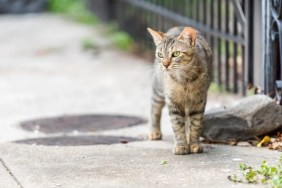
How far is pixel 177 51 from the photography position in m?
6.80

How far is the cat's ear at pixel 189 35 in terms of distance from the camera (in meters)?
6.77

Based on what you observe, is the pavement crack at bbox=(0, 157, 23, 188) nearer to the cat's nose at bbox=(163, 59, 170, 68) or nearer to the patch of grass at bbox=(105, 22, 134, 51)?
the cat's nose at bbox=(163, 59, 170, 68)

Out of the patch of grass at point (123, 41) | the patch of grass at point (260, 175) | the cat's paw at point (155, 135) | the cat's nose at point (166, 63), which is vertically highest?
the cat's nose at point (166, 63)

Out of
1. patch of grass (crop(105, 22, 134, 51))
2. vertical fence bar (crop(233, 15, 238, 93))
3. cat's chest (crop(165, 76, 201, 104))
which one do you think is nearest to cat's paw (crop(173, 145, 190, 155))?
cat's chest (crop(165, 76, 201, 104))

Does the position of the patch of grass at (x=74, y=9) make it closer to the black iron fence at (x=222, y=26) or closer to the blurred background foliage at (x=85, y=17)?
the blurred background foliage at (x=85, y=17)

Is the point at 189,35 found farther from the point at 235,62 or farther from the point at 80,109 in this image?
the point at 80,109

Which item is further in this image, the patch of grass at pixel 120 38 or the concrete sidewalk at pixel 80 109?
the patch of grass at pixel 120 38

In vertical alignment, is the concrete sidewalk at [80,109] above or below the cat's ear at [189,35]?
below

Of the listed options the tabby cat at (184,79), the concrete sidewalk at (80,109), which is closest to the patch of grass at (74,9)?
the concrete sidewalk at (80,109)

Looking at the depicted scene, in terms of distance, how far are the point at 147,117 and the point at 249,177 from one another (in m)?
3.93

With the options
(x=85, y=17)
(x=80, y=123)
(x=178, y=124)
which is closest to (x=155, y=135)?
(x=178, y=124)

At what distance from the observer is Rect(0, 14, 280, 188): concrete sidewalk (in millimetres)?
6086

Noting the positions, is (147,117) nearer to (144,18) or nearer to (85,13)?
(144,18)

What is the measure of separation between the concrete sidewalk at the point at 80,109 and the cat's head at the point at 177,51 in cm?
74
